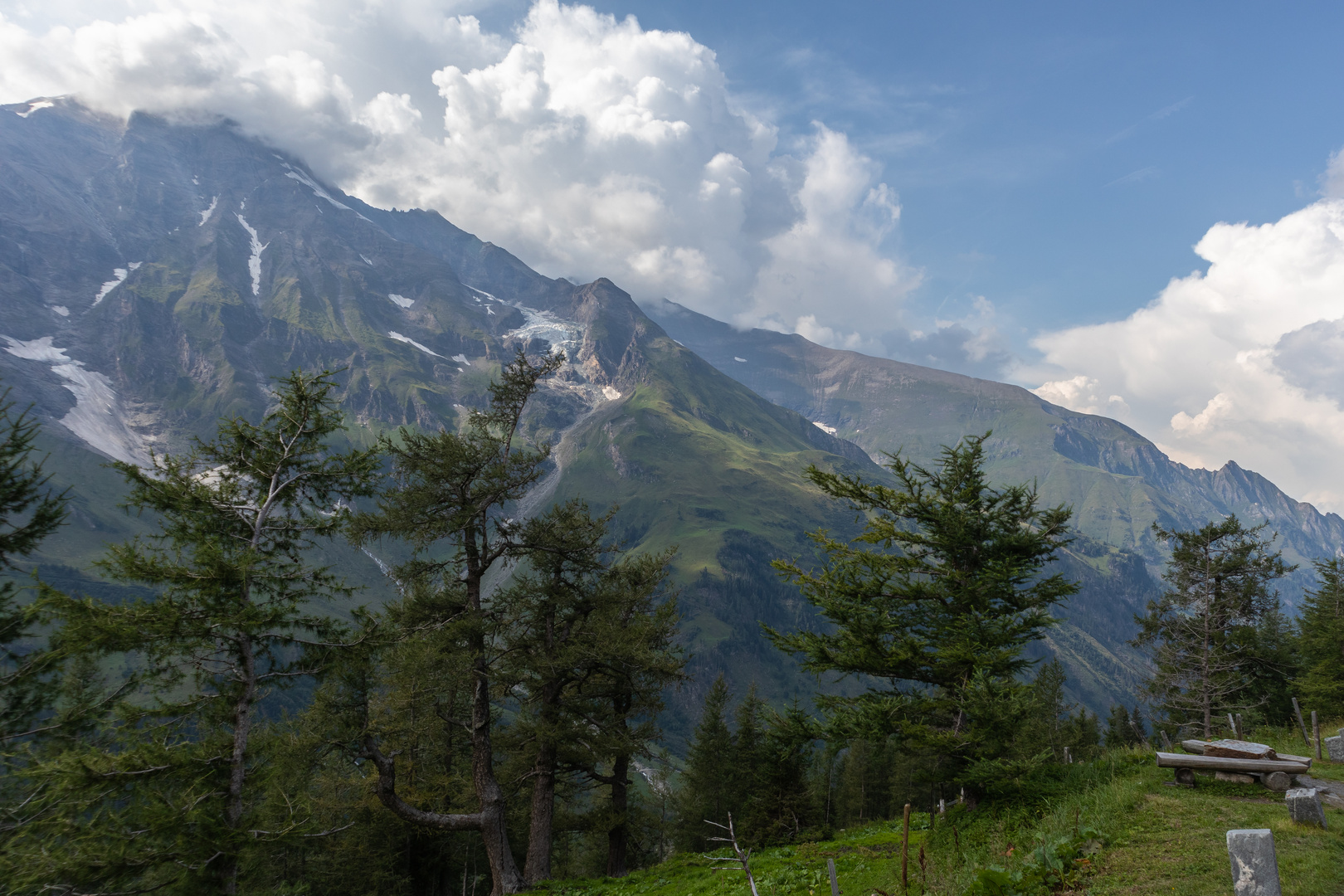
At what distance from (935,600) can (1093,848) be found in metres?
7.96

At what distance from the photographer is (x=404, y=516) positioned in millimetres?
21938

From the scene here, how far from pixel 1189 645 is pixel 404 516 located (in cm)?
5156

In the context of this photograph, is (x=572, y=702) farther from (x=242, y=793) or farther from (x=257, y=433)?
(x=257, y=433)

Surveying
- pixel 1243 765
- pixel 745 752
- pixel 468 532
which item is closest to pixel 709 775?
pixel 745 752

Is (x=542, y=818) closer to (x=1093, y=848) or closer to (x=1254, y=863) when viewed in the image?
(x=1093, y=848)

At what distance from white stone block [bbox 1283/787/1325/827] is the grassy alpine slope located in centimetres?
24

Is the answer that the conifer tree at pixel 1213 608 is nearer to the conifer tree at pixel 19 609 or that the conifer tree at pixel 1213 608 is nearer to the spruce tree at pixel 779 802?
the spruce tree at pixel 779 802

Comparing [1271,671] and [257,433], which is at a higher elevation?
[257,433]

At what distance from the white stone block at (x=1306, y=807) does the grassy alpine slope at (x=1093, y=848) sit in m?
0.24

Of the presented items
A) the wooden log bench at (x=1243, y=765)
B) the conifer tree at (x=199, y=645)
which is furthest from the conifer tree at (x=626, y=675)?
the wooden log bench at (x=1243, y=765)

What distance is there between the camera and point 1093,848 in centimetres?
1176

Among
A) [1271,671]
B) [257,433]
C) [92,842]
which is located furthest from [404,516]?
[1271,671]

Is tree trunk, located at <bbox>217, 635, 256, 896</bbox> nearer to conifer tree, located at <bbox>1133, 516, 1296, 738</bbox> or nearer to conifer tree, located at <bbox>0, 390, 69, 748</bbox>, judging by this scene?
conifer tree, located at <bbox>0, 390, 69, 748</bbox>

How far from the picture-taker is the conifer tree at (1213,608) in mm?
40250
